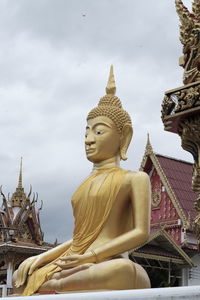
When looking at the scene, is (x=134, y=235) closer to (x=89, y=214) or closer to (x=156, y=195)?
(x=89, y=214)

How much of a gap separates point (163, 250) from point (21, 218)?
26.4ft

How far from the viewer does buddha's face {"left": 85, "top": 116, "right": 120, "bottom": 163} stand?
456 centimetres

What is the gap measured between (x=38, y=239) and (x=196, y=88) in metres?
15.6

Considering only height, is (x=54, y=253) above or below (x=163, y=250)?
below

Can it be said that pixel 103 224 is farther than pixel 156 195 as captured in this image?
No

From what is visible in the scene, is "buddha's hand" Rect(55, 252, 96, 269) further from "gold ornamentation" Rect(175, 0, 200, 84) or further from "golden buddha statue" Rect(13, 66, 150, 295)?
"gold ornamentation" Rect(175, 0, 200, 84)

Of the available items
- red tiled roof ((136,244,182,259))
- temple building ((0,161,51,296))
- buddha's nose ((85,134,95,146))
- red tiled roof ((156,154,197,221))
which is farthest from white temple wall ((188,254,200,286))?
buddha's nose ((85,134,95,146))

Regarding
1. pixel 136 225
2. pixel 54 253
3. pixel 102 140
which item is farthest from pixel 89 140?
pixel 54 253

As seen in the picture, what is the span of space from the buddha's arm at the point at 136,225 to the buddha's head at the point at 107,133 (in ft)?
1.23

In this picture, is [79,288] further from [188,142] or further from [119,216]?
[188,142]

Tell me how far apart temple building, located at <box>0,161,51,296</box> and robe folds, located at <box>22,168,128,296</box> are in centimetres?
1292

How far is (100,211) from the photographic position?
434 centimetres

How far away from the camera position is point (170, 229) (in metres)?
13.1

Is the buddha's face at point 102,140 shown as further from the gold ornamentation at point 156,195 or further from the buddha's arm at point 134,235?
the gold ornamentation at point 156,195
